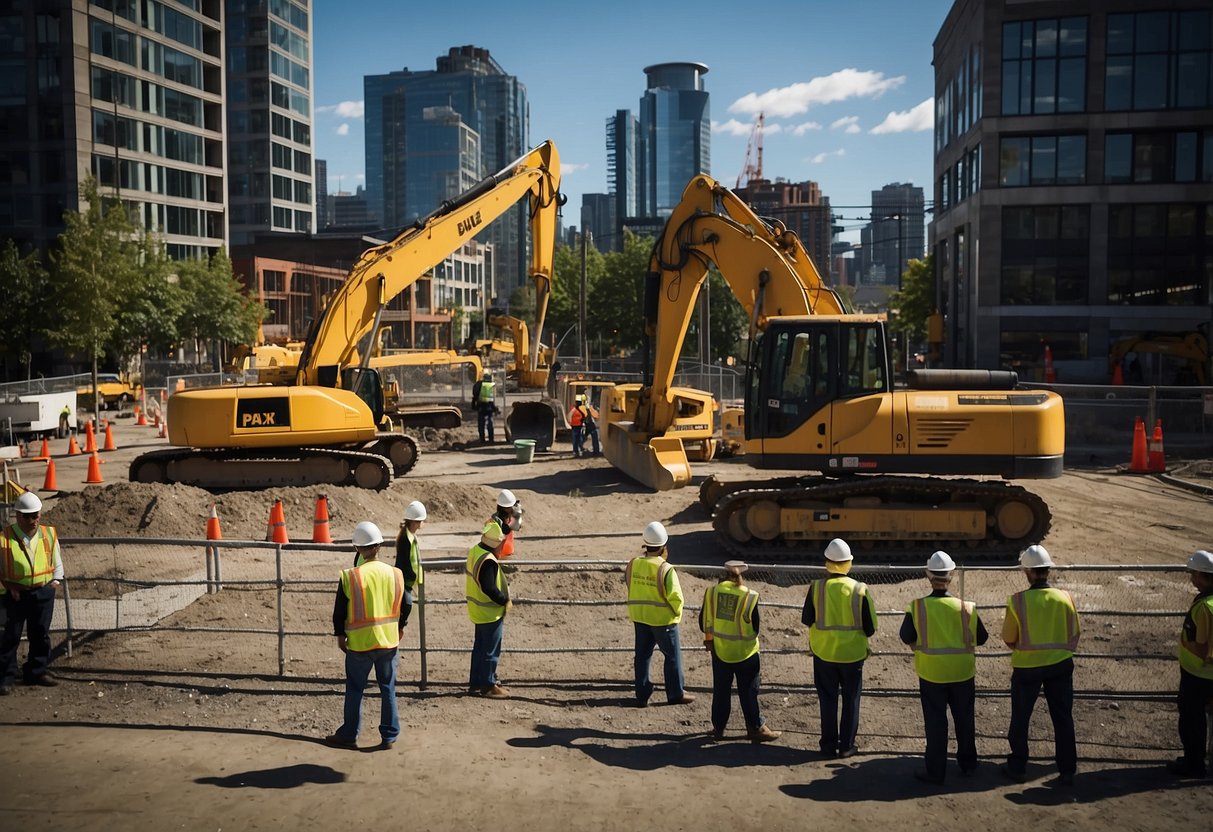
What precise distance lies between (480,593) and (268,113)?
91802 mm

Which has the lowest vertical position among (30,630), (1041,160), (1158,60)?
(30,630)

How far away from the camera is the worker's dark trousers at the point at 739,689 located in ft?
28.3

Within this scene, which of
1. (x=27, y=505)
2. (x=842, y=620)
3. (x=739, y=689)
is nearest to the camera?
(x=842, y=620)

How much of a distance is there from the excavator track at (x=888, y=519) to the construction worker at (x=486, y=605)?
6.20 metres

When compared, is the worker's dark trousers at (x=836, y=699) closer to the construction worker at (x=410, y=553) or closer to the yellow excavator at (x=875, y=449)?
the construction worker at (x=410, y=553)

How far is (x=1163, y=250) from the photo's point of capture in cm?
4659

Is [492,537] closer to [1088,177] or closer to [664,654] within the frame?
[664,654]

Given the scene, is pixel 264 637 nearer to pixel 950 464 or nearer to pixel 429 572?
pixel 429 572

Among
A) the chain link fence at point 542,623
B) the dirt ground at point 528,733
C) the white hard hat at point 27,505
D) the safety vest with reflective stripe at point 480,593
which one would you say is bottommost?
the dirt ground at point 528,733

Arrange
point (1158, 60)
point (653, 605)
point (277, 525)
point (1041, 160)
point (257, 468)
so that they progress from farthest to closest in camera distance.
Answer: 1. point (1041, 160)
2. point (1158, 60)
3. point (257, 468)
4. point (277, 525)
5. point (653, 605)

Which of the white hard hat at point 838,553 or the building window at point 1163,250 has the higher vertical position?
the building window at point 1163,250

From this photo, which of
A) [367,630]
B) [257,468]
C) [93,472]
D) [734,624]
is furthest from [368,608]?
[93,472]

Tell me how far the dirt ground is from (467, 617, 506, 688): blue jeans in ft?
0.79

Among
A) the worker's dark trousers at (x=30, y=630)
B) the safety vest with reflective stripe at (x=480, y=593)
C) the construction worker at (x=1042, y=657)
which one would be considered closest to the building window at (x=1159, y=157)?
the construction worker at (x=1042, y=657)
